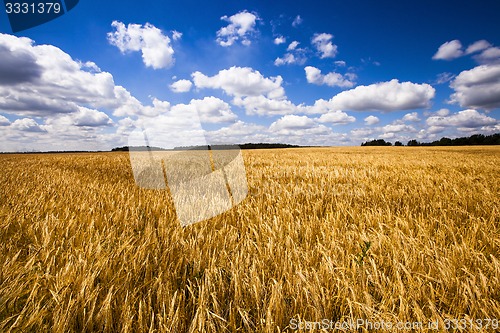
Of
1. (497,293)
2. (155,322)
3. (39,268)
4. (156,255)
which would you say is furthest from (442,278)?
(39,268)

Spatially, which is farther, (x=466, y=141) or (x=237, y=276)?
(x=466, y=141)

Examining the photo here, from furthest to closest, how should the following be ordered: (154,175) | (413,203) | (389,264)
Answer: (154,175) < (413,203) < (389,264)

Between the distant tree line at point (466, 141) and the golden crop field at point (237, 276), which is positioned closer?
the golden crop field at point (237, 276)

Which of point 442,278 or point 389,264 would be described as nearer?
point 442,278

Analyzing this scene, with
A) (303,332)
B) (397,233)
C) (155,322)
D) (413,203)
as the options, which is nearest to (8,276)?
(155,322)

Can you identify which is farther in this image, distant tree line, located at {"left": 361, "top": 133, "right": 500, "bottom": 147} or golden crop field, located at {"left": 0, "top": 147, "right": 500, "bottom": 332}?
distant tree line, located at {"left": 361, "top": 133, "right": 500, "bottom": 147}

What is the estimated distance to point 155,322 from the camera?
1.16 meters

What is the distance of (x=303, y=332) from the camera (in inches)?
42.4

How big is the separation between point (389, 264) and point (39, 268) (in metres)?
2.14

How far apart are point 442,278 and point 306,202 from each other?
192 cm

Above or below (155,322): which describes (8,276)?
above

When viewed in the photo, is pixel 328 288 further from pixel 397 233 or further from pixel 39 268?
pixel 39 268

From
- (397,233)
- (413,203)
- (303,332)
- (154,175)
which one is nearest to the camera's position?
(303,332)

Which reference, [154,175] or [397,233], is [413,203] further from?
[154,175]
